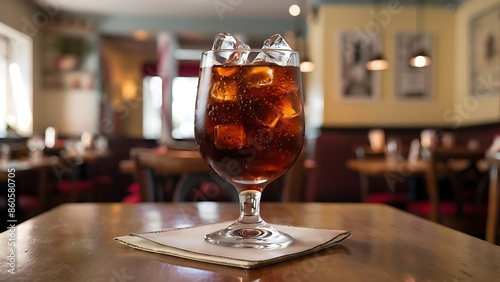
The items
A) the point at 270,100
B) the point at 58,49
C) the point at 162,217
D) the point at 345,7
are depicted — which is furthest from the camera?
the point at 58,49

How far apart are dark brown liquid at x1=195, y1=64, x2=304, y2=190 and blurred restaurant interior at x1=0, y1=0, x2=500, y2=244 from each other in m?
2.87

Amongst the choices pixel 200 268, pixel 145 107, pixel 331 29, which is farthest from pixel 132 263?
pixel 145 107

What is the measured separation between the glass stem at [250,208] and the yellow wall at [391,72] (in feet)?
22.8

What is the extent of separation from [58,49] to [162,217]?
28.7 ft

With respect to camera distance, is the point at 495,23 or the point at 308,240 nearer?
the point at 308,240

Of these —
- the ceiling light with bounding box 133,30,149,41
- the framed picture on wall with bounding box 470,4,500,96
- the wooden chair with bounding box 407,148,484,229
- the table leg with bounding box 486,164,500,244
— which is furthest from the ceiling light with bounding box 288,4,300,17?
the table leg with bounding box 486,164,500,244

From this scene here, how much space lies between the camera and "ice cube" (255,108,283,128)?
631mm

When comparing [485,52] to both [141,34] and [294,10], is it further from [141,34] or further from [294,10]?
[141,34]

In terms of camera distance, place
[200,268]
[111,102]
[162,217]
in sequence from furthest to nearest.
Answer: [111,102], [162,217], [200,268]

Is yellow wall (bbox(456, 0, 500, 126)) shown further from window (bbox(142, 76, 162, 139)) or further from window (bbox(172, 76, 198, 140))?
window (bbox(142, 76, 162, 139))

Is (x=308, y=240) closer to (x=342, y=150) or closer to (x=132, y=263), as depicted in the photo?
(x=132, y=263)

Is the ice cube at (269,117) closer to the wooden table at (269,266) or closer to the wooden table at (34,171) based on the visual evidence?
the wooden table at (269,266)

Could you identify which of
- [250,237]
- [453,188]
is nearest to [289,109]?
[250,237]

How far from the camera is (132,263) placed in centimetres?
53
